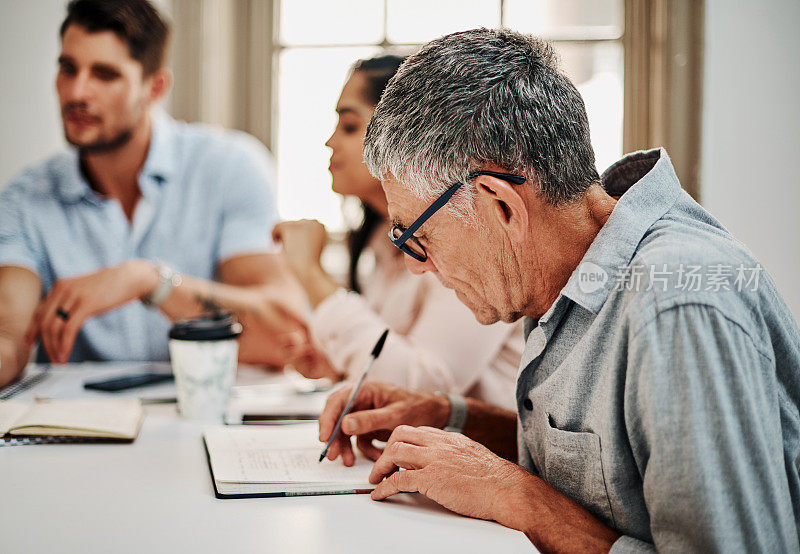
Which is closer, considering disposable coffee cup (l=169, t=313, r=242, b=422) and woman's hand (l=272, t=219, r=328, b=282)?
disposable coffee cup (l=169, t=313, r=242, b=422)

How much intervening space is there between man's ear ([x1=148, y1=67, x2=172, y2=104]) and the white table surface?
4.46 ft

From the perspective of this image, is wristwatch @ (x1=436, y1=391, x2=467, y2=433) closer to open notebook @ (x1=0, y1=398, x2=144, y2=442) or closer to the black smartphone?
open notebook @ (x1=0, y1=398, x2=144, y2=442)

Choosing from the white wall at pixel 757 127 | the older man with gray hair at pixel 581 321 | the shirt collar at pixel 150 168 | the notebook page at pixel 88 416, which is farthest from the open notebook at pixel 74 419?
the white wall at pixel 757 127

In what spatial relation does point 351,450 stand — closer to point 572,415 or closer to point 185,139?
point 572,415

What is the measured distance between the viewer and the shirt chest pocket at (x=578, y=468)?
78cm

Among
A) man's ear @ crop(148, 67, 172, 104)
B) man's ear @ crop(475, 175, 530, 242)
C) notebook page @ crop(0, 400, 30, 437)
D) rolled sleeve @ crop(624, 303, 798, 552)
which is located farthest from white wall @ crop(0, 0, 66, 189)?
rolled sleeve @ crop(624, 303, 798, 552)

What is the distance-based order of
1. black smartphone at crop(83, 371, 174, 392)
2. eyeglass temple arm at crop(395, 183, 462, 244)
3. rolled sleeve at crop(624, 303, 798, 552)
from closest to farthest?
rolled sleeve at crop(624, 303, 798, 552)
eyeglass temple arm at crop(395, 183, 462, 244)
black smartphone at crop(83, 371, 174, 392)

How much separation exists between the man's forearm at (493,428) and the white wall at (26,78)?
1.93 metres

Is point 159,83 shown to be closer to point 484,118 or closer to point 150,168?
point 150,168

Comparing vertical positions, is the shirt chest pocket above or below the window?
below

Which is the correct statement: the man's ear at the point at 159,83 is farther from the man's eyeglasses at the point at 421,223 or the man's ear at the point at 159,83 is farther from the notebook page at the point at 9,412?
the man's eyeglasses at the point at 421,223

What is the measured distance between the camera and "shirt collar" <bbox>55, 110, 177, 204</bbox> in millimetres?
1993

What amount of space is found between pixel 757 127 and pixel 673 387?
88.7 inches

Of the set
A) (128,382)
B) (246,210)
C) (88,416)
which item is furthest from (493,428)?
(246,210)
